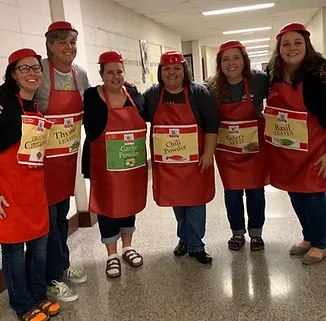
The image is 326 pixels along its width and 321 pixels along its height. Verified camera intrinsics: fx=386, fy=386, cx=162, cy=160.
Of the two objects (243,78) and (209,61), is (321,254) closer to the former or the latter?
(243,78)

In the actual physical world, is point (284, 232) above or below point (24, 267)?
below

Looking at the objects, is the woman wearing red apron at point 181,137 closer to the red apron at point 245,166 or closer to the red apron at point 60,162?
the red apron at point 245,166

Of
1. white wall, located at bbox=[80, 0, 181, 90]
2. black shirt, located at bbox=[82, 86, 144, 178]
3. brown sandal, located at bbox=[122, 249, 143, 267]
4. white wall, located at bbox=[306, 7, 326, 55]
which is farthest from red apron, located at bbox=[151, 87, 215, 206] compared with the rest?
white wall, located at bbox=[306, 7, 326, 55]

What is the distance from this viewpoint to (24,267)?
1809mm

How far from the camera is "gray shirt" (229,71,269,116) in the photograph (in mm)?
2230

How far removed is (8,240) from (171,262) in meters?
1.06

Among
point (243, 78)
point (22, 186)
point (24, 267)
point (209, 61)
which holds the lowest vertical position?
point (24, 267)

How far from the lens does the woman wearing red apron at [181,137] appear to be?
7.10ft

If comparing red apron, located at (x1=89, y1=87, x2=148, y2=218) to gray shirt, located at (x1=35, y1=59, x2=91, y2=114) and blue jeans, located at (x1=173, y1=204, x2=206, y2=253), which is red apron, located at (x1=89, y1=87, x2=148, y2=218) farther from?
blue jeans, located at (x1=173, y1=204, x2=206, y2=253)

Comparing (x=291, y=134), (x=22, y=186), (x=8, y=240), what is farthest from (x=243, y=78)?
(x=8, y=240)

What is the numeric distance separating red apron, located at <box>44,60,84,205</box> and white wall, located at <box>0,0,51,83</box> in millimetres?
516

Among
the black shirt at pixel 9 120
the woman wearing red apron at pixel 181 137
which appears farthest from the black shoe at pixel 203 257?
the black shirt at pixel 9 120

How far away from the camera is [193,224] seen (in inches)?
92.2

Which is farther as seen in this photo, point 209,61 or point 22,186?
point 209,61
